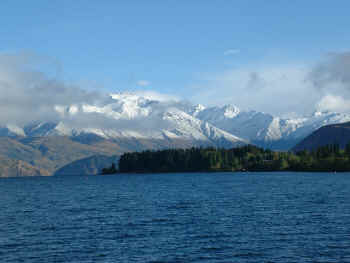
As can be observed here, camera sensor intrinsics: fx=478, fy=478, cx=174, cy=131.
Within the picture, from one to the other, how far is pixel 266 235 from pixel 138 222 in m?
27.6

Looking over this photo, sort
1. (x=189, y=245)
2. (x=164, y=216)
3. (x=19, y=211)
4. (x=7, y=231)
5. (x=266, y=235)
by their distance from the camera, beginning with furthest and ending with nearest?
(x=19, y=211) → (x=164, y=216) → (x=7, y=231) → (x=266, y=235) → (x=189, y=245)

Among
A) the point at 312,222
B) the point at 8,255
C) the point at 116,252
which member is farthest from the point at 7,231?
the point at 312,222

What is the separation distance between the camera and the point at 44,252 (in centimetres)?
6712

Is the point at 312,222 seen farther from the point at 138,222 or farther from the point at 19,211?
the point at 19,211

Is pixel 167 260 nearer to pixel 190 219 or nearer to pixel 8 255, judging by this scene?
pixel 8 255

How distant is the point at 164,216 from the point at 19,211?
41.3 metres

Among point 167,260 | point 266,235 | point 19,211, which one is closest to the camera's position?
point 167,260

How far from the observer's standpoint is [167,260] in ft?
200

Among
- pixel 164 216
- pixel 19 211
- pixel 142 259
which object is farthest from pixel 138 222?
pixel 19 211

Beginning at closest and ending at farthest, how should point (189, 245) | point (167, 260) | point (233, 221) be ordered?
point (167, 260) < point (189, 245) < point (233, 221)

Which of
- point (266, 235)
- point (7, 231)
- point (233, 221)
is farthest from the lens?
point (233, 221)

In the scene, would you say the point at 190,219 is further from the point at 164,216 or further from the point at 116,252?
the point at 116,252

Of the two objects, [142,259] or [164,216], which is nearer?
[142,259]

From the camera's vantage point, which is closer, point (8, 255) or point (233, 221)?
point (8, 255)
